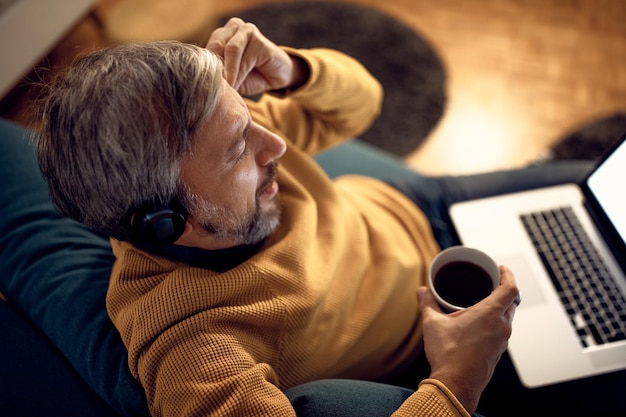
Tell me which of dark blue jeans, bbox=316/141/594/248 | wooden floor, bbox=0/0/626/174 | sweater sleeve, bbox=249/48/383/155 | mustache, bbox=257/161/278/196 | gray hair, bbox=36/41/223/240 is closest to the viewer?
gray hair, bbox=36/41/223/240

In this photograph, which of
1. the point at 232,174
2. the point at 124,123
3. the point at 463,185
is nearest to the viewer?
the point at 124,123

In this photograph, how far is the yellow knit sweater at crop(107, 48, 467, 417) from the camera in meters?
0.72

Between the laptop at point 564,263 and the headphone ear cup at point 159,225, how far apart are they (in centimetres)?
63

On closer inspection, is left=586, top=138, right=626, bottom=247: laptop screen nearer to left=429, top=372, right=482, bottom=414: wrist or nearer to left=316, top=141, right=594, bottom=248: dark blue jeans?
left=316, top=141, right=594, bottom=248: dark blue jeans

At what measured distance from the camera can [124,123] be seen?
665 mm

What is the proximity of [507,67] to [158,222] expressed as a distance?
6.15 feet

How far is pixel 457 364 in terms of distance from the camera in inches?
28.7

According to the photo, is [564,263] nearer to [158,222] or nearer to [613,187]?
[613,187]

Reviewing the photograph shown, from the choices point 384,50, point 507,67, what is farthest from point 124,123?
point 507,67

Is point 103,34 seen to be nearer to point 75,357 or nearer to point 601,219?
point 75,357

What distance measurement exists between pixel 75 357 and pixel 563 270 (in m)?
0.96

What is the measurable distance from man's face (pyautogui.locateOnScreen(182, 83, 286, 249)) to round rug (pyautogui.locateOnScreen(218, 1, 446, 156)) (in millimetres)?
1106

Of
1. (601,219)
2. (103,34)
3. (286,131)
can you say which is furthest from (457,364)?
(103,34)

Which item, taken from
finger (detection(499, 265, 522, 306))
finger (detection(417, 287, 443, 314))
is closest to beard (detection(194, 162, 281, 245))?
finger (detection(417, 287, 443, 314))
